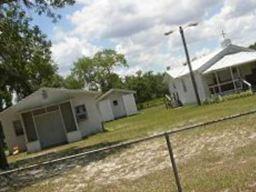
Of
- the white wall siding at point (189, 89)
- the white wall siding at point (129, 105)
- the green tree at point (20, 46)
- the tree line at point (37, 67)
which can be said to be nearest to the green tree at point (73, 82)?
the tree line at point (37, 67)

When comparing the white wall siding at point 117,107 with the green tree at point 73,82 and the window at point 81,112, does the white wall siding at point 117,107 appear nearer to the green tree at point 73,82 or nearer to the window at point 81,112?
the window at point 81,112

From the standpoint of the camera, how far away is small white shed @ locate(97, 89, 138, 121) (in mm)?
70812

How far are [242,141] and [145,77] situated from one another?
86885 millimetres

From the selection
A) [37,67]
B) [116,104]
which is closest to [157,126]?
[37,67]

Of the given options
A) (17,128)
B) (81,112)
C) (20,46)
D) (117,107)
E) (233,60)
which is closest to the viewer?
(20,46)

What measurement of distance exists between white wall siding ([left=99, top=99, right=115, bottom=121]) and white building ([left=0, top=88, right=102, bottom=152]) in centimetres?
2707

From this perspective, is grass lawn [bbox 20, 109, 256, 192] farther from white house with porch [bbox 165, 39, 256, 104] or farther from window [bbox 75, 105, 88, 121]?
white house with porch [bbox 165, 39, 256, 104]

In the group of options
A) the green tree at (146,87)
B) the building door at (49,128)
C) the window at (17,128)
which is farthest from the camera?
the green tree at (146,87)

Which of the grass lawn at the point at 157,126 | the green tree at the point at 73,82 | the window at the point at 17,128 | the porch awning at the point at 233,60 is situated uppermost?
the green tree at the point at 73,82

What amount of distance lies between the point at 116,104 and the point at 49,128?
30447mm

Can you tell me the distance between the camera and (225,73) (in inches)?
A: 2100

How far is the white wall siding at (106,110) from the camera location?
2776 inches

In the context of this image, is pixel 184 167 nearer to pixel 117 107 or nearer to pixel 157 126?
pixel 157 126

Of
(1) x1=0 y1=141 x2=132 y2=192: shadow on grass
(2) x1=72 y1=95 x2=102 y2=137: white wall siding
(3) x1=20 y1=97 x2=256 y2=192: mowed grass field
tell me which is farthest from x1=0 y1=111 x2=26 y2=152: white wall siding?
(3) x1=20 y1=97 x2=256 y2=192: mowed grass field
